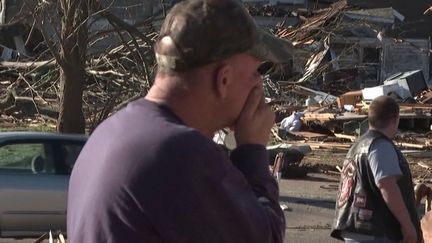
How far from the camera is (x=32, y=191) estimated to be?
904 cm

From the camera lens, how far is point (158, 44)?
2150 millimetres

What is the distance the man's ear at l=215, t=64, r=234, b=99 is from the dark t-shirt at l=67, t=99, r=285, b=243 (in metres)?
0.13

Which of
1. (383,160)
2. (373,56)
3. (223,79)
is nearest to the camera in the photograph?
(223,79)

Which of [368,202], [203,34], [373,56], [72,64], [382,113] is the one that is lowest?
[373,56]

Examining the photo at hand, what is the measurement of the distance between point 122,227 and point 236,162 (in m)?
0.38

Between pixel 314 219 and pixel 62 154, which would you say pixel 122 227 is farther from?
pixel 314 219

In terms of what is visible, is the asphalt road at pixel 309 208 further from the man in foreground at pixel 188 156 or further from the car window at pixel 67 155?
the man in foreground at pixel 188 156

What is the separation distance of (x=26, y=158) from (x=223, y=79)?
7548 mm

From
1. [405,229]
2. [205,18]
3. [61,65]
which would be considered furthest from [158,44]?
[61,65]

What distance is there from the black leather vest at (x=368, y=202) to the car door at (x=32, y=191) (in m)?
4.46

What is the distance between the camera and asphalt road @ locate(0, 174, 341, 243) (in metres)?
10.4

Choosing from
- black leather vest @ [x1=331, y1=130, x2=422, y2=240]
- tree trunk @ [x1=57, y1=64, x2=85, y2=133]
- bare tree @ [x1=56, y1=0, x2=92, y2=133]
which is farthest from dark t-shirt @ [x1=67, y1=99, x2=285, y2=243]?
tree trunk @ [x1=57, y1=64, x2=85, y2=133]

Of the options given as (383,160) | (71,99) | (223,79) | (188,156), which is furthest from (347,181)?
(71,99)

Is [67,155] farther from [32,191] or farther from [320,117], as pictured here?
[320,117]
